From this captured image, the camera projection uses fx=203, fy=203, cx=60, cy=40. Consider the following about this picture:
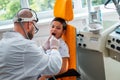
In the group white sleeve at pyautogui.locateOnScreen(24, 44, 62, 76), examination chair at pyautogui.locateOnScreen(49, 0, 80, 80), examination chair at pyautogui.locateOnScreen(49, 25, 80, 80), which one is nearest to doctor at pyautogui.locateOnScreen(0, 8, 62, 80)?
white sleeve at pyautogui.locateOnScreen(24, 44, 62, 76)

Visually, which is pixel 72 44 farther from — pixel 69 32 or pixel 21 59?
pixel 21 59

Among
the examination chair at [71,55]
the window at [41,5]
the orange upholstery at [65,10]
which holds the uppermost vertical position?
the window at [41,5]

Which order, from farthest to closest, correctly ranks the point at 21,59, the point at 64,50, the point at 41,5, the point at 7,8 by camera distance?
the point at 41,5
the point at 7,8
the point at 64,50
the point at 21,59

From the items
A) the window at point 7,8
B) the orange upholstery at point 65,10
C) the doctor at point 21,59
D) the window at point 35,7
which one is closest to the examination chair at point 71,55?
the orange upholstery at point 65,10

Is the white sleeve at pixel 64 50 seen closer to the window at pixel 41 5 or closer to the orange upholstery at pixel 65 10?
the orange upholstery at pixel 65 10

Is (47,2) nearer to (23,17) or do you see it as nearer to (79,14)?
(79,14)

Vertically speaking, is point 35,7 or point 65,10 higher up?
point 35,7

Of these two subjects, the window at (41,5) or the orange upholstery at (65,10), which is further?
the window at (41,5)

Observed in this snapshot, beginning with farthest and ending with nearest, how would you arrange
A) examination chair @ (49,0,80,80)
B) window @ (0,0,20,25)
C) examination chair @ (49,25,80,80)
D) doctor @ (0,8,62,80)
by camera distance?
window @ (0,0,20,25), examination chair @ (49,0,80,80), examination chair @ (49,25,80,80), doctor @ (0,8,62,80)

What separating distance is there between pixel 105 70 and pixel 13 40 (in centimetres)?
109

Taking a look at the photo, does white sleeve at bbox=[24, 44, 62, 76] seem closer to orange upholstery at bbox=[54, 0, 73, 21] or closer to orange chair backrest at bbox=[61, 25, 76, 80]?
orange chair backrest at bbox=[61, 25, 76, 80]

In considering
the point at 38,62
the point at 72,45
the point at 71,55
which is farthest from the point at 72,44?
the point at 38,62

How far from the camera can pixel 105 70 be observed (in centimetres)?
210

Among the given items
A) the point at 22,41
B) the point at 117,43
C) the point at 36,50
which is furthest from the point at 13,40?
the point at 117,43
